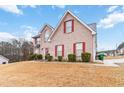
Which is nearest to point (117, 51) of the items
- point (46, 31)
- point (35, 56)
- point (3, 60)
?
point (46, 31)

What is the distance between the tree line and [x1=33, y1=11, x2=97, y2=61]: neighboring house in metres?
0.20

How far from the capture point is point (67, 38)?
6.96m

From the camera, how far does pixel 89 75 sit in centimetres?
611

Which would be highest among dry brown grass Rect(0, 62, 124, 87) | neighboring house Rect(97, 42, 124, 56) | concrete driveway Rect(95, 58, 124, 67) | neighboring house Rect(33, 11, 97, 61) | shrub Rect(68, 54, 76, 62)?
neighboring house Rect(33, 11, 97, 61)

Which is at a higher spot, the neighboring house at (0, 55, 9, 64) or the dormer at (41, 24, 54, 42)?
the dormer at (41, 24, 54, 42)

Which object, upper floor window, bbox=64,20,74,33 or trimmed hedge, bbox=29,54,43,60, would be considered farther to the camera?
upper floor window, bbox=64,20,74,33

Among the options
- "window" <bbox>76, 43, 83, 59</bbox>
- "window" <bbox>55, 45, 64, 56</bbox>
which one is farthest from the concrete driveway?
"window" <bbox>55, 45, 64, 56</bbox>

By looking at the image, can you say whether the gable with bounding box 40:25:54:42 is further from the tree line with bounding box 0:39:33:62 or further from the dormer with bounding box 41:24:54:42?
the tree line with bounding box 0:39:33:62

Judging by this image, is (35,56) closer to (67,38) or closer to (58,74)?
(58,74)

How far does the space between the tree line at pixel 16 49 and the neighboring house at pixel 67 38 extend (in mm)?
196

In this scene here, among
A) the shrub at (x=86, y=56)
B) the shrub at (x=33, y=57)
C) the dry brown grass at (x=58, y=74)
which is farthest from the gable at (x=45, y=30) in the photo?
the shrub at (x=86, y=56)

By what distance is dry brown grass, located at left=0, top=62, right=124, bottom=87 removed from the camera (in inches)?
233

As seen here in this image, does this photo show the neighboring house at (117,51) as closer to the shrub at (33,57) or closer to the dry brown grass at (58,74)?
the dry brown grass at (58,74)
